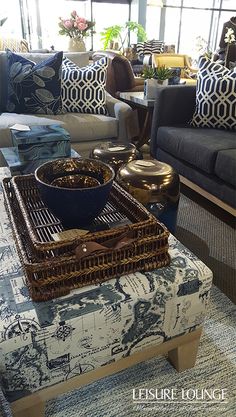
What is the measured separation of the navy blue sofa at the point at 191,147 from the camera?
1890mm

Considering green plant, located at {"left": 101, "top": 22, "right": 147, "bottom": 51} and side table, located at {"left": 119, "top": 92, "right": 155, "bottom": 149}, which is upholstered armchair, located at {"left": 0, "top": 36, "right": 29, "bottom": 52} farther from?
side table, located at {"left": 119, "top": 92, "right": 155, "bottom": 149}

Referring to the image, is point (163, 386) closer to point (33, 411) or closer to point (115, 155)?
point (33, 411)

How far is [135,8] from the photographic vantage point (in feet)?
22.8

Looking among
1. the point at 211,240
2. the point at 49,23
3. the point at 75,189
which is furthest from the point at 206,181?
the point at 49,23

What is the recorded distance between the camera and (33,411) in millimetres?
855

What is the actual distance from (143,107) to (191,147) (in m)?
0.97

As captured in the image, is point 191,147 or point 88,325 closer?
point 88,325

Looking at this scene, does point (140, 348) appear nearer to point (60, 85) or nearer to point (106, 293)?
point (106, 293)

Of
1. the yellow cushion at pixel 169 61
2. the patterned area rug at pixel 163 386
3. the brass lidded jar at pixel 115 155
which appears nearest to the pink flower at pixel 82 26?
the yellow cushion at pixel 169 61

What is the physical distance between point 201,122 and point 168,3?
635 centimetres

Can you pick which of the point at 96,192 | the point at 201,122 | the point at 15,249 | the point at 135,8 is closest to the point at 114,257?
the point at 96,192

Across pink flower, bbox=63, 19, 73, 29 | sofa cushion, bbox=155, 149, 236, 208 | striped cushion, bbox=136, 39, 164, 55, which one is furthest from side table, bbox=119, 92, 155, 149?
striped cushion, bbox=136, 39, 164, 55

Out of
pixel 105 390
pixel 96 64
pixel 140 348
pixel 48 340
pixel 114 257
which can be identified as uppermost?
pixel 96 64

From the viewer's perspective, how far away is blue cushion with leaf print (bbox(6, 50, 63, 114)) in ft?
8.20
